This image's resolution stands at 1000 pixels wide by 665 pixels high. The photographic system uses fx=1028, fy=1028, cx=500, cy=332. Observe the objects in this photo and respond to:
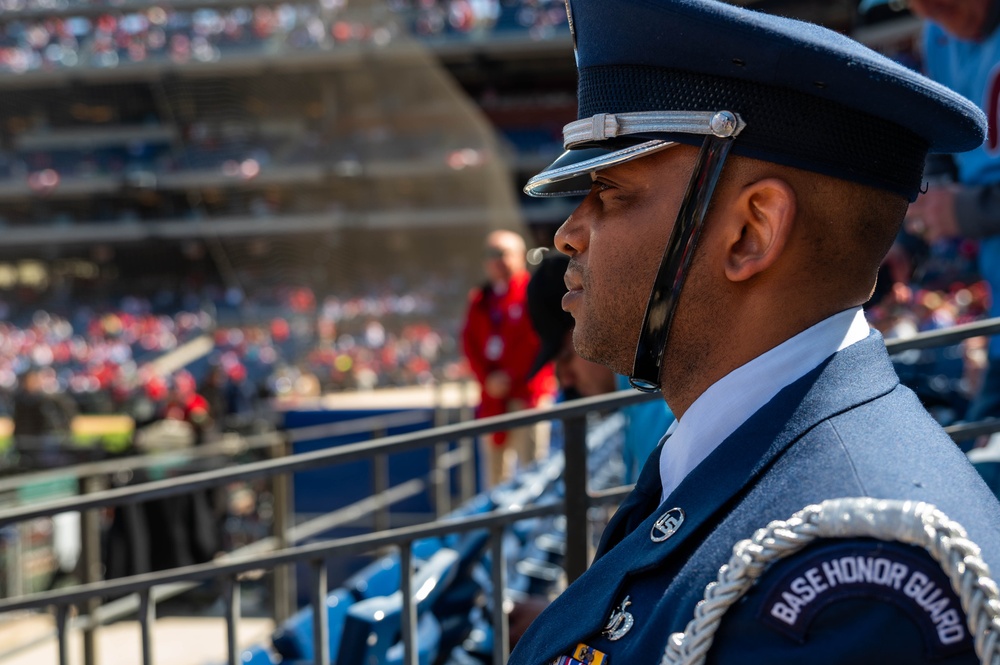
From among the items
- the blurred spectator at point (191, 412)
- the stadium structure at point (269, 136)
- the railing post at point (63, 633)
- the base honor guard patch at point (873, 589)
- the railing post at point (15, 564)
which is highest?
the stadium structure at point (269, 136)

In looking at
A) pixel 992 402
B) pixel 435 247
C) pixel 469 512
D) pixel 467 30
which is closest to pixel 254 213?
pixel 435 247

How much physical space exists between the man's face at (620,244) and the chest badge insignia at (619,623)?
9.2 inches

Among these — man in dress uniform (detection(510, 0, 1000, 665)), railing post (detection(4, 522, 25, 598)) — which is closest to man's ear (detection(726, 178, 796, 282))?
man in dress uniform (detection(510, 0, 1000, 665))

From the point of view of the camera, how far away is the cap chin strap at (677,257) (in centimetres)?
86

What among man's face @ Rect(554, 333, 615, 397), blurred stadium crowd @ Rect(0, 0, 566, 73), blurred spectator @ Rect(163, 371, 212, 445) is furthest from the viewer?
blurred stadium crowd @ Rect(0, 0, 566, 73)

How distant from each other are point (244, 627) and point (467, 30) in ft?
63.9

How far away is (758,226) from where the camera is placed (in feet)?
2.81

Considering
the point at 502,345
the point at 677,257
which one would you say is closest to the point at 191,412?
the point at 502,345

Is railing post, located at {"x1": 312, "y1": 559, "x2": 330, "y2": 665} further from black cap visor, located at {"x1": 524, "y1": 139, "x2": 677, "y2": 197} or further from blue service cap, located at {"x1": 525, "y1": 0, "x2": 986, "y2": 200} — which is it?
blue service cap, located at {"x1": 525, "y1": 0, "x2": 986, "y2": 200}

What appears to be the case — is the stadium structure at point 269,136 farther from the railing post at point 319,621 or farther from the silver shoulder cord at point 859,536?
the silver shoulder cord at point 859,536

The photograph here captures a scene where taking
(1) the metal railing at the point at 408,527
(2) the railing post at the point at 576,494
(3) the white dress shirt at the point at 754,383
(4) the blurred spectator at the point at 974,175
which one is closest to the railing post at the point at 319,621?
(1) the metal railing at the point at 408,527

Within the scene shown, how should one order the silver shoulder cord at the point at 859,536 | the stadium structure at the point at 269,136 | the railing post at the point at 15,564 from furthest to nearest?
the stadium structure at the point at 269,136
the railing post at the point at 15,564
the silver shoulder cord at the point at 859,536

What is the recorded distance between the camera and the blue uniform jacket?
0.65m

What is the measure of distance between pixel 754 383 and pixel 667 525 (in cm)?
15
